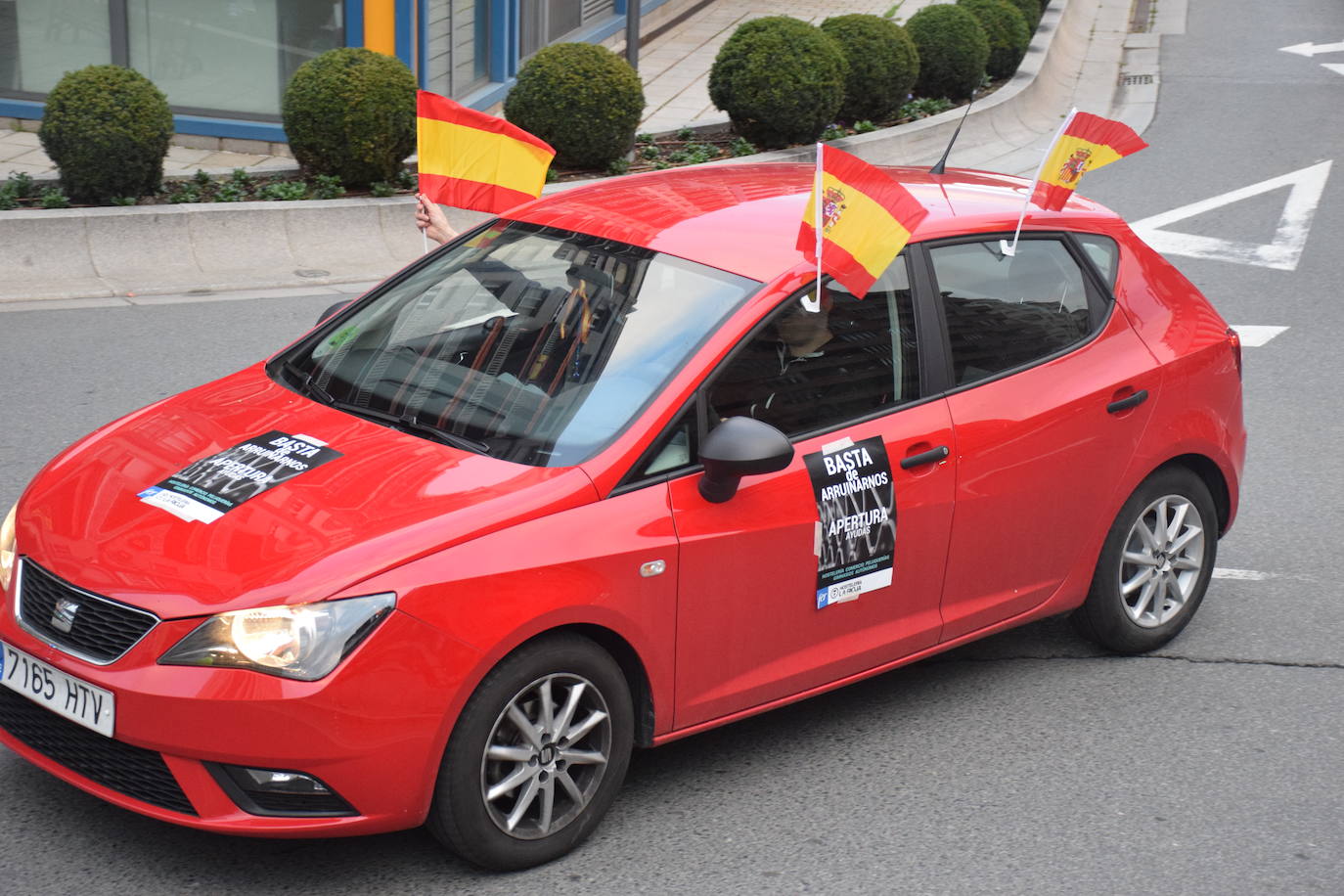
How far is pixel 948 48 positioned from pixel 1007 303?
12.4 m

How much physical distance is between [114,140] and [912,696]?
7.55 metres

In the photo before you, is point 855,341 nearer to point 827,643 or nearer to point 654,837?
point 827,643

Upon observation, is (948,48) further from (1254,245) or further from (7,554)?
(7,554)

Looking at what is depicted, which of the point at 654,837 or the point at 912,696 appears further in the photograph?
the point at 912,696

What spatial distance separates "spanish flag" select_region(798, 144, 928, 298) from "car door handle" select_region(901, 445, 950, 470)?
516 mm

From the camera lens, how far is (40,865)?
4035 mm

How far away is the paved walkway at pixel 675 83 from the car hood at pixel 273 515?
25.8ft

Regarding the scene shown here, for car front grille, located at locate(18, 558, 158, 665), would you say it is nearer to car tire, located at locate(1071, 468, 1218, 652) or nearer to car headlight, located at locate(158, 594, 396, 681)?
car headlight, located at locate(158, 594, 396, 681)

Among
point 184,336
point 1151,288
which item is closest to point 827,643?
point 1151,288

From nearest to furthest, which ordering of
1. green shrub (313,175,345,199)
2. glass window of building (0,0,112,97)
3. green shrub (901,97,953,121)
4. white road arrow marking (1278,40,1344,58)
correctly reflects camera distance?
green shrub (313,175,345,199), glass window of building (0,0,112,97), green shrub (901,97,953,121), white road arrow marking (1278,40,1344,58)

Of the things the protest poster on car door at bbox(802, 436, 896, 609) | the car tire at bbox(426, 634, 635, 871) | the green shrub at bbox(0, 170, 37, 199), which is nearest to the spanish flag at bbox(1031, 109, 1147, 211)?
the protest poster on car door at bbox(802, 436, 896, 609)

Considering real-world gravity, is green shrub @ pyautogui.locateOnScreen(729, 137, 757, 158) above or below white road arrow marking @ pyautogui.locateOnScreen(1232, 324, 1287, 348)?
above

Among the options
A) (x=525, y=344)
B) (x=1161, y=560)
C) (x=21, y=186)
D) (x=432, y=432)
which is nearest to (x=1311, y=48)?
(x=21, y=186)

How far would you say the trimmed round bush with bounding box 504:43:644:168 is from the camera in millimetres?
12781
